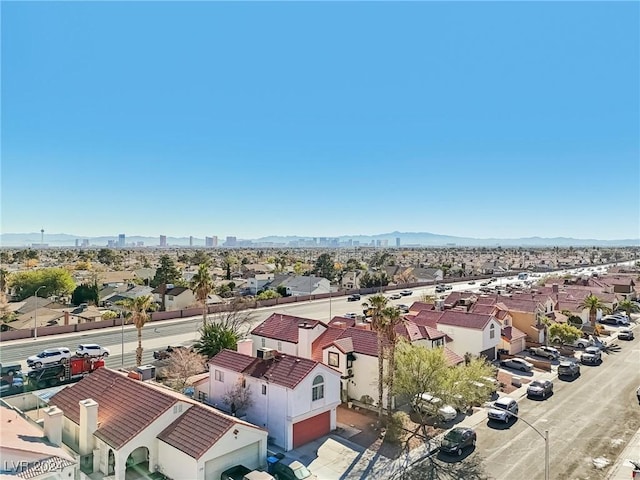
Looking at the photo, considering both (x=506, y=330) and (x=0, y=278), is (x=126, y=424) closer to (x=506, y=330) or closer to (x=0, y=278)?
(x=506, y=330)

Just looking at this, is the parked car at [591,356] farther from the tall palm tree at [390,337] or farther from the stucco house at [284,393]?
the stucco house at [284,393]

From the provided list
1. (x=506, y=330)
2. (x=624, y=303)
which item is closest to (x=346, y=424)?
(x=506, y=330)

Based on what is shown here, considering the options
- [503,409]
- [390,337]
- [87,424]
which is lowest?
[503,409]

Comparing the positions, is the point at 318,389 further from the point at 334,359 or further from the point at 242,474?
the point at 242,474

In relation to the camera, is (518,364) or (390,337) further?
(518,364)

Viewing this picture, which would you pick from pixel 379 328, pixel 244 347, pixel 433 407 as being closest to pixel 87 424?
pixel 244 347

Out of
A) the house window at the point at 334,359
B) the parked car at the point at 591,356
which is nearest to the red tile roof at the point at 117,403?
the house window at the point at 334,359
